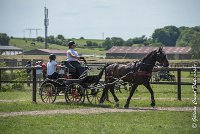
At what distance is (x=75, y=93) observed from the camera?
16.7 metres

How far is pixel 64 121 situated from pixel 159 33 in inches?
6113

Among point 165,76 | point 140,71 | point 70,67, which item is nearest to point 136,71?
point 140,71

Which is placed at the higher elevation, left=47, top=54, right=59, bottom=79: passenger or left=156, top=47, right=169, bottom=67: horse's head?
left=156, top=47, right=169, bottom=67: horse's head

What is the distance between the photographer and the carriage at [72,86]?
16.6 m

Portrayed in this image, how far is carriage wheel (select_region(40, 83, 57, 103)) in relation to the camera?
678 inches

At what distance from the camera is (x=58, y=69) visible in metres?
18.0

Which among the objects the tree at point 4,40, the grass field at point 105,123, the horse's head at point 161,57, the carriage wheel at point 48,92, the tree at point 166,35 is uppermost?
the tree at point 166,35

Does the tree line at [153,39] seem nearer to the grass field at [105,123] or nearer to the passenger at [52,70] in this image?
the passenger at [52,70]

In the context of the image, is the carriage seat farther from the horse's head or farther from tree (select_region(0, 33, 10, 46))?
tree (select_region(0, 33, 10, 46))

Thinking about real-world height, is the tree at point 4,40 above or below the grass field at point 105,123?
above

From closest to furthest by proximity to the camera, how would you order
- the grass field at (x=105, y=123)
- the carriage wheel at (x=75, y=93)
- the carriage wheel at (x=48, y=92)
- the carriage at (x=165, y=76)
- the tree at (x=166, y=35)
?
the grass field at (x=105, y=123) < the carriage wheel at (x=75, y=93) < the carriage wheel at (x=48, y=92) < the carriage at (x=165, y=76) < the tree at (x=166, y=35)

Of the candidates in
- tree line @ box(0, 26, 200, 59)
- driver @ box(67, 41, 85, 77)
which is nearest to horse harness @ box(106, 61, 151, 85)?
driver @ box(67, 41, 85, 77)

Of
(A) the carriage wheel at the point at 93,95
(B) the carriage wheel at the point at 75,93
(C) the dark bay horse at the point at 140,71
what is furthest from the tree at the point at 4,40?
(C) the dark bay horse at the point at 140,71

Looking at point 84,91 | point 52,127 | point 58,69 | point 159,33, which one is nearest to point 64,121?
point 52,127
